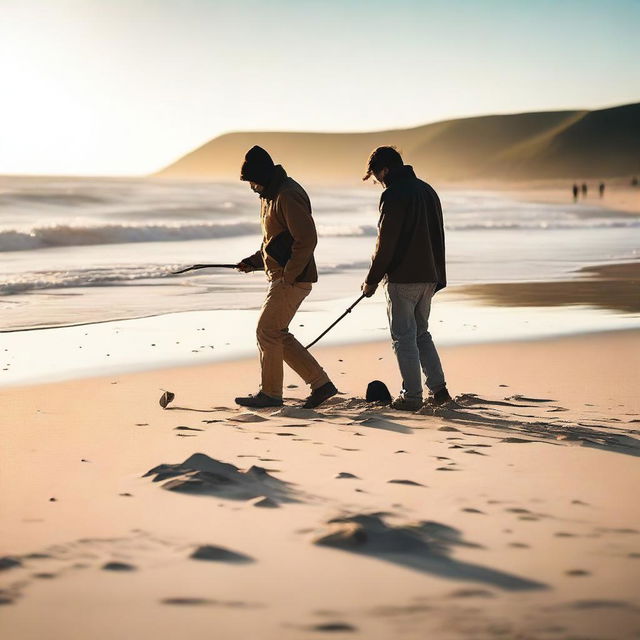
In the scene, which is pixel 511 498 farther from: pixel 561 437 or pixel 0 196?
pixel 0 196

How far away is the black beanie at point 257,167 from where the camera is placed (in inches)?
262

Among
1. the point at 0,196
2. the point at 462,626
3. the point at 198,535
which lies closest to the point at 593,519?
the point at 462,626

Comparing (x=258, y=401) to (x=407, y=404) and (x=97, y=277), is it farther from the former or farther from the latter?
(x=97, y=277)

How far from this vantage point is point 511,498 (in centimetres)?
458

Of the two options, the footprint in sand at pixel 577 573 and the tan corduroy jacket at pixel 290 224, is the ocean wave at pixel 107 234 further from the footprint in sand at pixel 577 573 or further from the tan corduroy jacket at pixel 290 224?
the footprint in sand at pixel 577 573

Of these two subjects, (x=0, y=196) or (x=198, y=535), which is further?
(x=0, y=196)

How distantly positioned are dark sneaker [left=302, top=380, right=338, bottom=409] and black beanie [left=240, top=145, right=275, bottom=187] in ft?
4.24

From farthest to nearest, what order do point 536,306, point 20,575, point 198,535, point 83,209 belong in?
point 83,209 < point 536,306 < point 198,535 < point 20,575

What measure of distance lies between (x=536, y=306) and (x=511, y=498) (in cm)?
795

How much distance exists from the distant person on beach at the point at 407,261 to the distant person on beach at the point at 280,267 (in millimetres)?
427

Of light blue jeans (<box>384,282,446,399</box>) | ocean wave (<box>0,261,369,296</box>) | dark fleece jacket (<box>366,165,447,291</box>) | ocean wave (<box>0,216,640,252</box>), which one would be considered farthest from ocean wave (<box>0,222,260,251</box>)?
dark fleece jacket (<box>366,165,447,291</box>)

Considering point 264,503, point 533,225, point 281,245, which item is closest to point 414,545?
point 264,503

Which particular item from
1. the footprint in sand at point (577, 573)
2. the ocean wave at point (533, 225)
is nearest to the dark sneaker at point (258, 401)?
the footprint in sand at point (577, 573)

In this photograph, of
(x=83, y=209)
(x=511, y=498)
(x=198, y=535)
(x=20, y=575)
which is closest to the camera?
(x=20, y=575)
